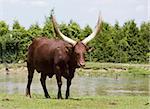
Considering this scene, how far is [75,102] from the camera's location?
1171 centimetres

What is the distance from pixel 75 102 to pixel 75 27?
1224 inches

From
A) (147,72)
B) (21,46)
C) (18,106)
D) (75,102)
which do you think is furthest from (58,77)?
(21,46)

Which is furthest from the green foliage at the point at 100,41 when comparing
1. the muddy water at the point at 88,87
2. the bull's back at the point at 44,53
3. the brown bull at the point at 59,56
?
the brown bull at the point at 59,56

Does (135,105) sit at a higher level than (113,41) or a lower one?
lower

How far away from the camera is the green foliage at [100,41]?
40781 millimetres

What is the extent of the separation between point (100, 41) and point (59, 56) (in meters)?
29.0

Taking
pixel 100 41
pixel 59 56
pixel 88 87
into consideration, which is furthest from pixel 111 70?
pixel 59 56

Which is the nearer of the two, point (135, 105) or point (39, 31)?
point (135, 105)

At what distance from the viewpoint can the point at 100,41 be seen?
4178 centimetres

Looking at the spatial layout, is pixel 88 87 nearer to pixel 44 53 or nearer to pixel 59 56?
pixel 44 53

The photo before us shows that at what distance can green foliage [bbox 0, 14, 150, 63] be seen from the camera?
40781 millimetres

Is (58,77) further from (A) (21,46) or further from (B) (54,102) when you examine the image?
(A) (21,46)

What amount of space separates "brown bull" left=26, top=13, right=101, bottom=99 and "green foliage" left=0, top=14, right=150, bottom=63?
2615cm

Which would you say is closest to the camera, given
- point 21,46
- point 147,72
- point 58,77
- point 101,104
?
point 101,104
